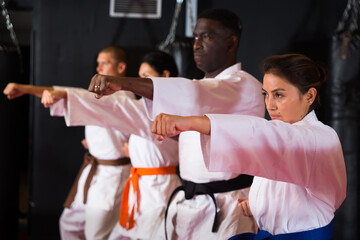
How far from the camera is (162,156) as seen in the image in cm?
252

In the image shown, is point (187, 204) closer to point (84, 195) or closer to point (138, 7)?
point (84, 195)

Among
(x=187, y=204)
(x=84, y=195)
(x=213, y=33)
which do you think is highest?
(x=213, y=33)

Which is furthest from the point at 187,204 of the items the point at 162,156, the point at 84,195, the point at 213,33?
the point at 84,195

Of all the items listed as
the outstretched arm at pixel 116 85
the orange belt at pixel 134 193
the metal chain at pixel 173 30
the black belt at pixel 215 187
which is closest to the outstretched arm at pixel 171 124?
the outstretched arm at pixel 116 85

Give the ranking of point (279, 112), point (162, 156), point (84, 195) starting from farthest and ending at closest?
point (84, 195) → point (162, 156) → point (279, 112)

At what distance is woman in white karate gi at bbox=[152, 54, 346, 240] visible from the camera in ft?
3.99

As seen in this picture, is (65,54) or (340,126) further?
(65,54)

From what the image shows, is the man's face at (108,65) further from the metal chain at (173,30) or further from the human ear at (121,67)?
the metal chain at (173,30)

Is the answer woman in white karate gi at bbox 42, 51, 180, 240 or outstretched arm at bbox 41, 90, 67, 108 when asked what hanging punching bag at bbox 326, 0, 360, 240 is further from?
outstretched arm at bbox 41, 90, 67, 108

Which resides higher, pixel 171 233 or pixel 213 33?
pixel 213 33

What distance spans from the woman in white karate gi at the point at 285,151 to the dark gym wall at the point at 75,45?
1.93m

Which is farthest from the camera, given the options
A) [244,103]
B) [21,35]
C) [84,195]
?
[21,35]

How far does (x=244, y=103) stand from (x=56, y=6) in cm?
218

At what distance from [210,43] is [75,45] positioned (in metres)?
1.79
